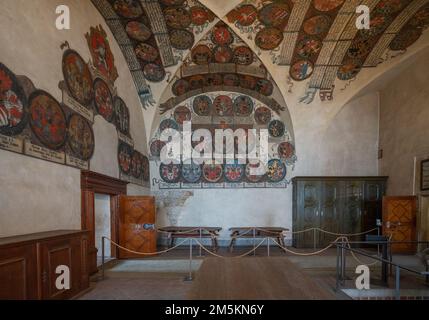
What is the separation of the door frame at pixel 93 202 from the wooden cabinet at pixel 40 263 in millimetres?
888

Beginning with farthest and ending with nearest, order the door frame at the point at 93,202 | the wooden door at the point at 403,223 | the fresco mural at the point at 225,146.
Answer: the fresco mural at the point at 225,146 → the wooden door at the point at 403,223 → the door frame at the point at 93,202

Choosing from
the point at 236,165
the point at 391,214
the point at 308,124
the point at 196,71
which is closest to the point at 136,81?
the point at 196,71

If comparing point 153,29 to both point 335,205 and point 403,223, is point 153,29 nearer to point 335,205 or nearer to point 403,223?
point 335,205

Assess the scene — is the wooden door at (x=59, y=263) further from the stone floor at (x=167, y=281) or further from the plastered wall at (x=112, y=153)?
the plastered wall at (x=112, y=153)

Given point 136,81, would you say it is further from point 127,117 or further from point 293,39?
point 293,39

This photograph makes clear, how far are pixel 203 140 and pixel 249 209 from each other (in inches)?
154

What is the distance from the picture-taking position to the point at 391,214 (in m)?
9.19

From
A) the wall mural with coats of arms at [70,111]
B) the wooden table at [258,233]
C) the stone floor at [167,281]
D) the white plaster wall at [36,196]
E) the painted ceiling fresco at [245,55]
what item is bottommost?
the stone floor at [167,281]

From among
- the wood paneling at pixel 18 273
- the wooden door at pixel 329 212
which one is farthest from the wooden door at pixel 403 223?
the wood paneling at pixel 18 273

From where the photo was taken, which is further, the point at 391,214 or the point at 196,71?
the point at 196,71

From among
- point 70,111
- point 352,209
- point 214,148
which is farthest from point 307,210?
point 70,111

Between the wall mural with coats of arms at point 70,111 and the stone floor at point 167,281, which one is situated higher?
the wall mural with coats of arms at point 70,111

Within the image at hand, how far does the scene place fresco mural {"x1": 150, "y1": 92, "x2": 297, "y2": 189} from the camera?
11.8 m

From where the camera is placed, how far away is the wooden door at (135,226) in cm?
827
